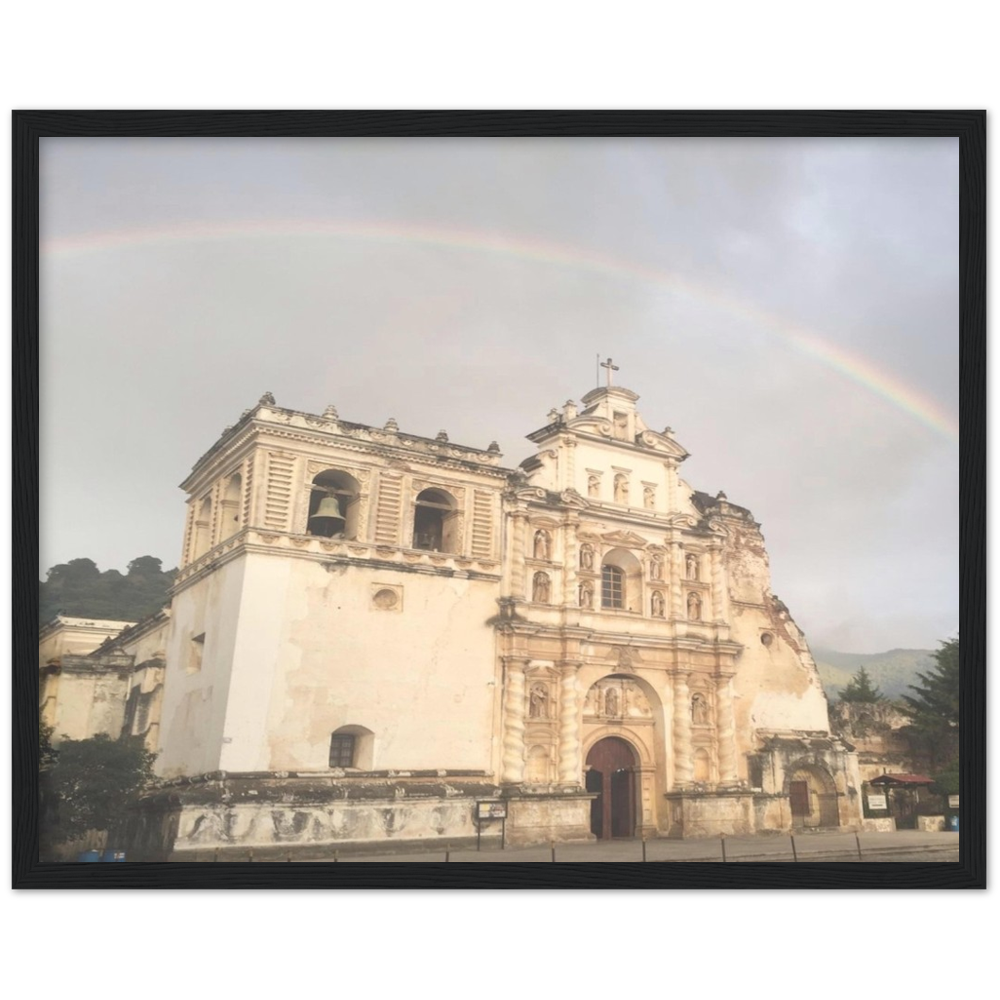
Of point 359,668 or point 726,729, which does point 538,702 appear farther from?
point 726,729

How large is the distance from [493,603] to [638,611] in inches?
149

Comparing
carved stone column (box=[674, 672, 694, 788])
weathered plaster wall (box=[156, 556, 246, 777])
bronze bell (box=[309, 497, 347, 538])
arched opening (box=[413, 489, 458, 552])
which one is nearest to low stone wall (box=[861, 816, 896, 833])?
carved stone column (box=[674, 672, 694, 788])

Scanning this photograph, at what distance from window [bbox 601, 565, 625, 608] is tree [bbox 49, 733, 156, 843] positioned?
Answer: 10.1m

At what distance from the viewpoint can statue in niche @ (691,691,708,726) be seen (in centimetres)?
2283

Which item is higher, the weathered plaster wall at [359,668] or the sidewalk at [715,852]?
the weathered plaster wall at [359,668]

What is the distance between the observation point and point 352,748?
62.4 feet

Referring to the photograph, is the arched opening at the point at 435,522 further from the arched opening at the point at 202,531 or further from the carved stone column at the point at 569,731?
the arched opening at the point at 202,531

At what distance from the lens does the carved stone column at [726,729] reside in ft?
73.7

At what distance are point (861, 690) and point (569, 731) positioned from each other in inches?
254

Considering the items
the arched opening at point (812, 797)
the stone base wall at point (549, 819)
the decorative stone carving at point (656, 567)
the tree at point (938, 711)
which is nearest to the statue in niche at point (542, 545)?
the decorative stone carving at point (656, 567)

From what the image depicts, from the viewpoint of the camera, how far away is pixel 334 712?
18.6 meters

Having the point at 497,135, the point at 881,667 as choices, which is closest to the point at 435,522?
the point at 497,135

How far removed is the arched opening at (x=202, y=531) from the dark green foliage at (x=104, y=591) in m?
0.58

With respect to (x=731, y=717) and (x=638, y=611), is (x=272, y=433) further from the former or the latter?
(x=731, y=717)
